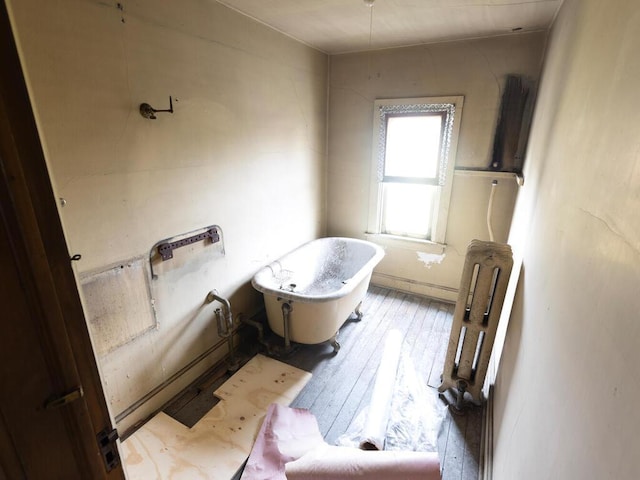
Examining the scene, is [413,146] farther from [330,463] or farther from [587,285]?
[330,463]

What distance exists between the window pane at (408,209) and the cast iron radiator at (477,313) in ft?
4.27

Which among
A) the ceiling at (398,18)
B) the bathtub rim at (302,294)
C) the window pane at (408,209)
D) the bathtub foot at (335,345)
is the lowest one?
the bathtub foot at (335,345)

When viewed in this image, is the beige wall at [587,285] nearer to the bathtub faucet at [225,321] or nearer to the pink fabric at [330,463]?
the pink fabric at [330,463]

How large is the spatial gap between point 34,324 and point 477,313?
196 cm

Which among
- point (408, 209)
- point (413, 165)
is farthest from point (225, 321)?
point (413, 165)

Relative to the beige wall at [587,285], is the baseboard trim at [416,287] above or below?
below

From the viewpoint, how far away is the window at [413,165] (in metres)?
2.83

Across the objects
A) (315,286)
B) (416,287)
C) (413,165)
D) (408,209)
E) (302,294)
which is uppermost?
(413,165)

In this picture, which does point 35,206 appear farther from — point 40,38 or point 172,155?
point 172,155

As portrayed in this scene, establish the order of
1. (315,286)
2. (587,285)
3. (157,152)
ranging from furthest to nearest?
(315,286)
(157,152)
(587,285)

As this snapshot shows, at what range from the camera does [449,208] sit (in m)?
2.96

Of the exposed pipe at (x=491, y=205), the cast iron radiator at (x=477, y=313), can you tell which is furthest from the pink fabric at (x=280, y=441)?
the exposed pipe at (x=491, y=205)

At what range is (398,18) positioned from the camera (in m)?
2.17

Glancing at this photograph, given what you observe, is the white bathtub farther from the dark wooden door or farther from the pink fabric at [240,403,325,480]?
the dark wooden door
